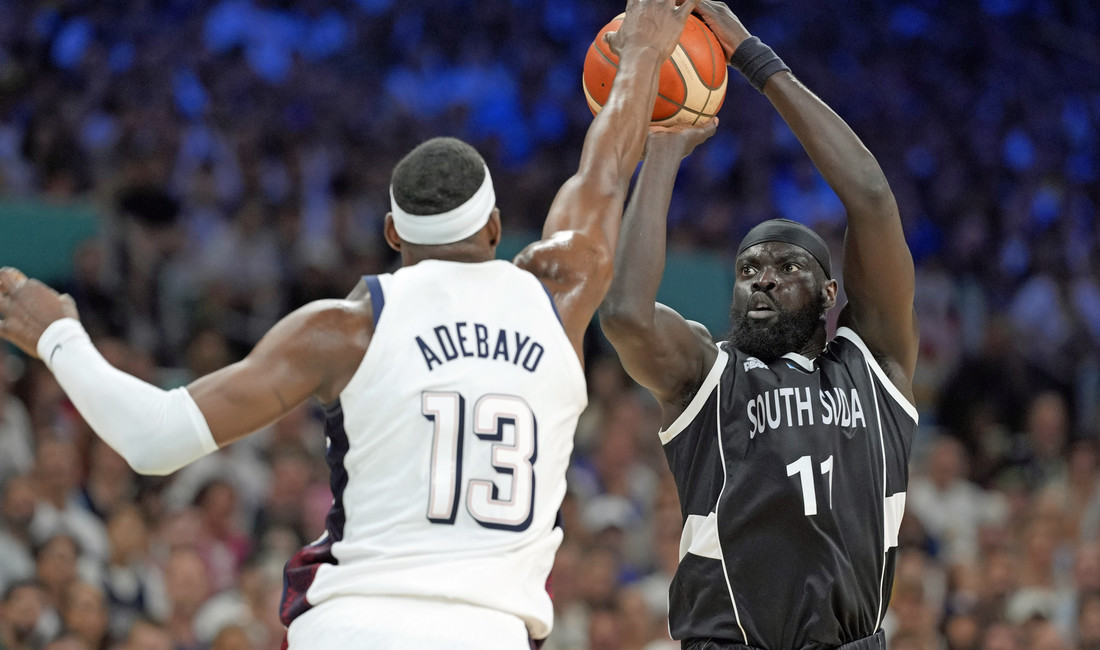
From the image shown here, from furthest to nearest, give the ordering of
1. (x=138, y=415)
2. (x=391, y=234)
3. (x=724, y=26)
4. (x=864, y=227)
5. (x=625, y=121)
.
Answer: (x=724, y=26), (x=864, y=227), (x=625, y=121), (x=391, y=234), (x=138, y=415)

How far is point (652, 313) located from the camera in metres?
4.49

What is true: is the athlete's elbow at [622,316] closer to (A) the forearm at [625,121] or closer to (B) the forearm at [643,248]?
(B) the forearm at [643,248]

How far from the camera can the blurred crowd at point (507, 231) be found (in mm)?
8516

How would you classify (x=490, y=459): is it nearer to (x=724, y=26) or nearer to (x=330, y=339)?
(x=330, y=339)

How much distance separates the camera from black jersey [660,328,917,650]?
4391mm

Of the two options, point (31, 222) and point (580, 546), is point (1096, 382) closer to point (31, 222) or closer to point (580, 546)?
point (580, 546)

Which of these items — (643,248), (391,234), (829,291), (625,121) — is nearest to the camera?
(391,234)

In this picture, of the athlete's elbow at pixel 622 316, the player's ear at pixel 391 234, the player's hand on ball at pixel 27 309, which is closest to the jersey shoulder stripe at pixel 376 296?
the player's ear at pixel 391 234

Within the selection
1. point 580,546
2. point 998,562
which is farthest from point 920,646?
point 580,546

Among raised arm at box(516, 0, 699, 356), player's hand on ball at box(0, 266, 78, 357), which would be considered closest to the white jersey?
raised arm at box(516, 0, 699, 356)

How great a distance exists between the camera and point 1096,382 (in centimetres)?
1339

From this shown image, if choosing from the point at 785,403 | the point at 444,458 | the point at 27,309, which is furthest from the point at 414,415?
the point at 785,403

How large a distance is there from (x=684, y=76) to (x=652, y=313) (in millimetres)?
949

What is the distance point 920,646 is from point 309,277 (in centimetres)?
558
